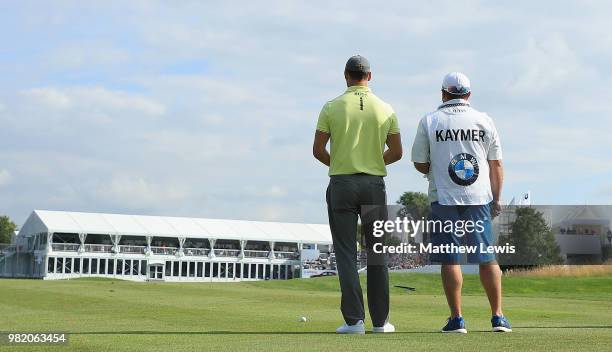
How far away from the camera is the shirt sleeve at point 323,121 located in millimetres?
7973

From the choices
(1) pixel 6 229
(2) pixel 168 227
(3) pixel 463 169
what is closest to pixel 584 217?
(3) pixel 463 169

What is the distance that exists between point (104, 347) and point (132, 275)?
79480 mm

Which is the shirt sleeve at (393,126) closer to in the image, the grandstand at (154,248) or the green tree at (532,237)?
the green tree at (532,237)

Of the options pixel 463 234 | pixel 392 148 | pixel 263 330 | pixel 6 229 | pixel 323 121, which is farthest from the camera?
pixel 6 229

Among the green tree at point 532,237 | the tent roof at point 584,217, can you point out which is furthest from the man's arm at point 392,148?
the tent roof at point 584,217

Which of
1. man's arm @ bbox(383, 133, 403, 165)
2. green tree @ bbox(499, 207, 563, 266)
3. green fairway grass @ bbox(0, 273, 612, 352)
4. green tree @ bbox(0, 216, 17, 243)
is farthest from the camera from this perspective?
green tree @ bbox(0, 216, 17, 243)

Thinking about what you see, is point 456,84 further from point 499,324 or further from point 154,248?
point 154,248

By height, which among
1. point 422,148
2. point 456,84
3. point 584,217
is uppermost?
point 584,217

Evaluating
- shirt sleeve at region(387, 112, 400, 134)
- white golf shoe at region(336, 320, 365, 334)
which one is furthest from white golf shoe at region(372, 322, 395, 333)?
shirt sleeve at region(387, 112, 400, 134)

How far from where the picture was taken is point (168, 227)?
87.0m

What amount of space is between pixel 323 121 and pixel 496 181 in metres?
1.55

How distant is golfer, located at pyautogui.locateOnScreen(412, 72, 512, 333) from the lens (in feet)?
24.7

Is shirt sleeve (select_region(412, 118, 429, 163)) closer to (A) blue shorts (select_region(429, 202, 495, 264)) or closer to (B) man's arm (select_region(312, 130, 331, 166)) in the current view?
(A) blue shorts (select_region(429, 202, 495, 264))

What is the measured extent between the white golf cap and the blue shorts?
0.96 metres
